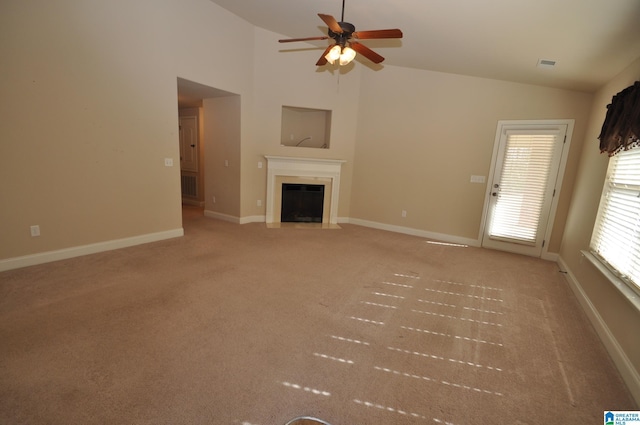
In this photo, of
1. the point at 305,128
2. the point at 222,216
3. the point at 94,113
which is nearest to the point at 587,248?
the point at 305,128

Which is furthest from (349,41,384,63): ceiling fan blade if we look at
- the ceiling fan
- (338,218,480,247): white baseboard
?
(338,218,480,247): white baseboard

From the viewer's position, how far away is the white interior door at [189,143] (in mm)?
6551

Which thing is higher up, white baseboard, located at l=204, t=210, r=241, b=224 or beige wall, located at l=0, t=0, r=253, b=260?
beige wall, located at l=0, t=0, r=253, b=260

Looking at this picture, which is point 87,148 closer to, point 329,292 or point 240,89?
point 240,89

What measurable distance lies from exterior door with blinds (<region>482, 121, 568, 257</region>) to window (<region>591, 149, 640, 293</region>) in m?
1.33

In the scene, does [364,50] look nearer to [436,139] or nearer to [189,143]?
[436,139]

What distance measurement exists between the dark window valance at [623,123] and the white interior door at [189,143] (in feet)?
22.6

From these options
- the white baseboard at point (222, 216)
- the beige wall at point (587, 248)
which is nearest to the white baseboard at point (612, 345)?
the beige wall at point (587, 248)

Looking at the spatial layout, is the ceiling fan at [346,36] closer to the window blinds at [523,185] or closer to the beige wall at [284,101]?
the beige wall at [284,101]

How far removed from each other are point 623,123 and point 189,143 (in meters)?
7.20

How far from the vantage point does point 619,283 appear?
7.78 feet

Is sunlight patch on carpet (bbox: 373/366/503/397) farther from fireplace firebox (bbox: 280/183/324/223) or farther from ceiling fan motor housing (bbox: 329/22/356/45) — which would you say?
fireplace firebox (bbox: 280/183/324/223)

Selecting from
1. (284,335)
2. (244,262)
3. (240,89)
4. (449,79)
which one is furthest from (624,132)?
(240,89)

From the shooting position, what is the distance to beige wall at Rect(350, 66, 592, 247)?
447 cm
